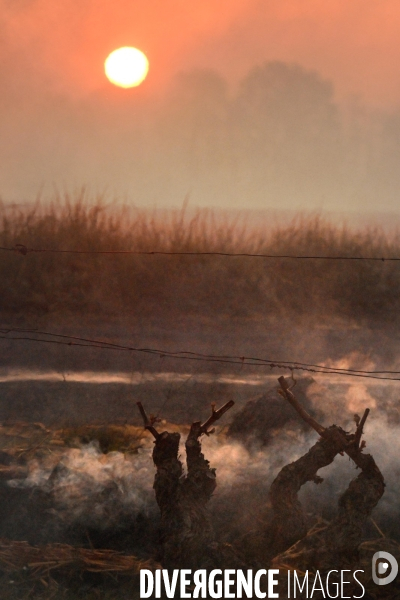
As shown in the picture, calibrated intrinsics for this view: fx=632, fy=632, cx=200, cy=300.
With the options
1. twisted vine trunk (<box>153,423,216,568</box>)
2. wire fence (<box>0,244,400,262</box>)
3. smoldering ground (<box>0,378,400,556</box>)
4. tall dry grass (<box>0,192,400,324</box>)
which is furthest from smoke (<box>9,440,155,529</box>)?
wire fence (<box>0,244,400,262</box>)

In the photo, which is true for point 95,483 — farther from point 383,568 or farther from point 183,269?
point 383,568

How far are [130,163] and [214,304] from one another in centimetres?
83

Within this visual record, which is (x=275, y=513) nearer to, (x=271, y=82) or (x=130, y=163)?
(x=130, y=163)

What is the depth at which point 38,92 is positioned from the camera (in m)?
3.14

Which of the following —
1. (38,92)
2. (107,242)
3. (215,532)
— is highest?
(38,92)

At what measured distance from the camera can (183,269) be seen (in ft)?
10.2

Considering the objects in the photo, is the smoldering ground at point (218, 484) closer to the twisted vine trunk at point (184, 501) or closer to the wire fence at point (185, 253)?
the twisted vine trunk at point (184, 501)

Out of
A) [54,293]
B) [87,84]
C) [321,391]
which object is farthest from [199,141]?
[321,391]

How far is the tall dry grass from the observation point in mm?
3066

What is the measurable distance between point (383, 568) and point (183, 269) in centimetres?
163

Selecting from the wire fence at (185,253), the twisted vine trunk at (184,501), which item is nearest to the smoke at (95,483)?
the twisted vine trunk at (184,501)

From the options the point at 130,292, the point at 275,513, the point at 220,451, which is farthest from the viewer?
the point at 130,292

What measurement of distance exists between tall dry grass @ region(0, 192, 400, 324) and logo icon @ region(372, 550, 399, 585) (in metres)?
1.07

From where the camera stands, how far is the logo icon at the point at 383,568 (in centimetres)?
271
